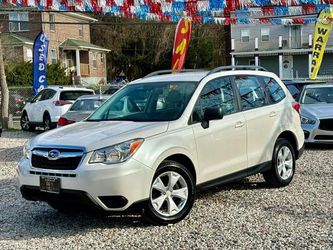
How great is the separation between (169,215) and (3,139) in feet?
40.5

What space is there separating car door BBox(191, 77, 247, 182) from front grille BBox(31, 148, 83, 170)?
4.93ft

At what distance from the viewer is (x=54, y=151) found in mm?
5613

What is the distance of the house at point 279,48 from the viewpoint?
5047 centimetres

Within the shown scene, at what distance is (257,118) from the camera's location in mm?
7160

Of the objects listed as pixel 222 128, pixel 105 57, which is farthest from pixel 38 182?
pixel 105 57

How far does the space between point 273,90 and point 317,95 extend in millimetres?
5776

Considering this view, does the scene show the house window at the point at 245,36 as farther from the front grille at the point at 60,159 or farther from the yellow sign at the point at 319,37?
the front grille at the point at 60,159

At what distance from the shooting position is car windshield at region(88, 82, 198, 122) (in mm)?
6359

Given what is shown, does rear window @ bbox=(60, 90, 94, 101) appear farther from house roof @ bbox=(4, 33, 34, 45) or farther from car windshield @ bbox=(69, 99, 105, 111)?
house roof @ bbox=(4, 33, 34, 45)

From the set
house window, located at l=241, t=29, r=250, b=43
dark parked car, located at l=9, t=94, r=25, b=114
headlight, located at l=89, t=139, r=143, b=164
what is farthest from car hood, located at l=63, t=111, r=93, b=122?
house window, located at l=241, t=29, r=250, b=43

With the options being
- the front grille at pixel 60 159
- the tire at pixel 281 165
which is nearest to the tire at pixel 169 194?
the front grille at pixel 60 159

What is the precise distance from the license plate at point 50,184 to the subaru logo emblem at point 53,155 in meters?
0.21

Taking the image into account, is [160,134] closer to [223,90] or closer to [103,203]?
[103,203]

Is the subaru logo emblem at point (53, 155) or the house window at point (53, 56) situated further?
the house window at point (53, 56)
